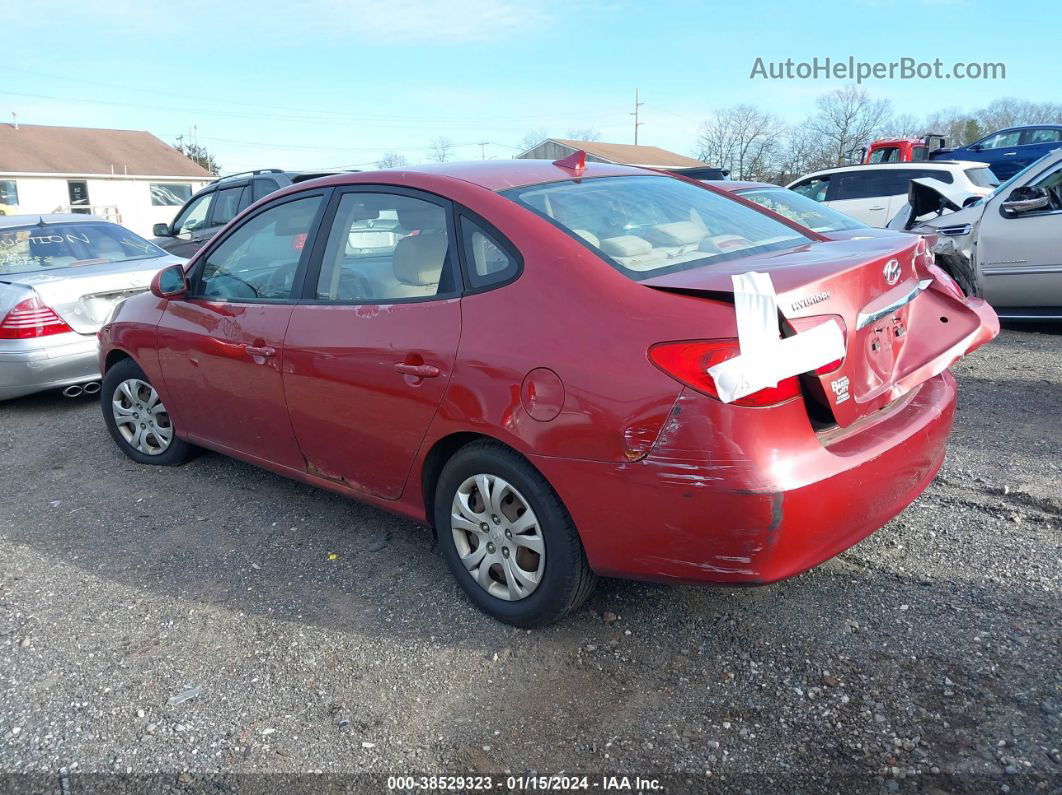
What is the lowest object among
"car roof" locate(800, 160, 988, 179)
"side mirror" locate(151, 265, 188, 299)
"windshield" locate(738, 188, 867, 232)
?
"side mirror" locate(151, 265, 188, 299)

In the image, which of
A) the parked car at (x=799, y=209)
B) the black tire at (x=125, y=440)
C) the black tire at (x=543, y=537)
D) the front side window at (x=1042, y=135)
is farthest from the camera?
the front side window at (x=1042, y=135)

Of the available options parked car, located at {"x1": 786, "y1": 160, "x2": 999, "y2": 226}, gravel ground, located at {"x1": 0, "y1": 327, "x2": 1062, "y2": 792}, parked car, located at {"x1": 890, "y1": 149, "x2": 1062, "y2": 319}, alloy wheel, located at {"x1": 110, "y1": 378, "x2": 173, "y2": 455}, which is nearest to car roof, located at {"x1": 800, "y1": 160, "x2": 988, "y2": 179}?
parked car, located at {"x1": 786, "y1": 160, "x2": 999, "y2": 226}

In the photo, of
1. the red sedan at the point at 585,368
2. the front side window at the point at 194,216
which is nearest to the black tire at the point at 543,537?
the red sedan at the point at 585,368

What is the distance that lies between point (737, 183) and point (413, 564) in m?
5.62

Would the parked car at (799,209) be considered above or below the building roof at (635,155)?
below

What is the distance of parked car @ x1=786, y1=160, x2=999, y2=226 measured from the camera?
12781mm

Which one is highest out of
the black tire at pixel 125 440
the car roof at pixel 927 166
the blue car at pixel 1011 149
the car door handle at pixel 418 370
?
the blue car at pixel 1011 149

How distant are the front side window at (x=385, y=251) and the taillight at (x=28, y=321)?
3.60 m

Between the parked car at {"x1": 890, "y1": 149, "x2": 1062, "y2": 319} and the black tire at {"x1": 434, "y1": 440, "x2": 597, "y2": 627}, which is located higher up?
the parked car at {"x1": 890, "y1": 149, "x2": 1062, "y2": 319}

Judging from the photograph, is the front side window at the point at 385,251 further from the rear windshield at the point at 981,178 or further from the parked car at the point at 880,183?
the rear windshield at the point at 981,178

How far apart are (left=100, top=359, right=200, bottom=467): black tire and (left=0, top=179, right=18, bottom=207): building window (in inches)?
1616

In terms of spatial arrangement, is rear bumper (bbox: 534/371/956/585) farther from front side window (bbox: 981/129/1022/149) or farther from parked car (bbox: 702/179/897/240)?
front side window (bbox: 981/129/1022/149)

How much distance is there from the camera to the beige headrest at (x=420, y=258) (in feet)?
10.4

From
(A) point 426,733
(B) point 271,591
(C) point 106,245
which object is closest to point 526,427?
(A) point 426,733
